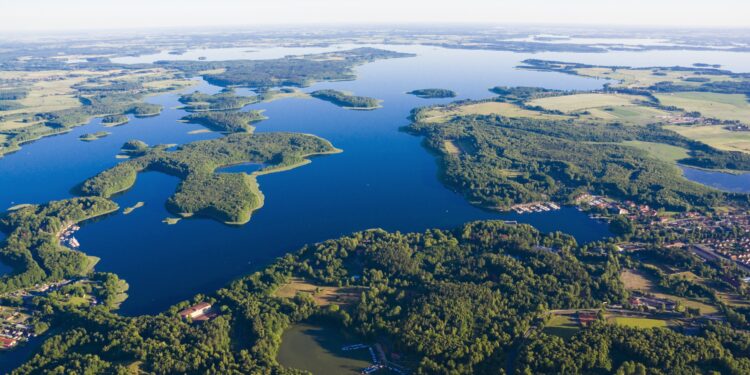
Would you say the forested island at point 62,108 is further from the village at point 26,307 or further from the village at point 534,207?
the village at point 534,207

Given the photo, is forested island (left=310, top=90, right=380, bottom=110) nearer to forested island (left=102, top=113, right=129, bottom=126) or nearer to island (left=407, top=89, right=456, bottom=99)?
island (left=407, top=89, right=456, bottom=99)

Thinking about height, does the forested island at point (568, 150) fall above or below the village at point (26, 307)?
above

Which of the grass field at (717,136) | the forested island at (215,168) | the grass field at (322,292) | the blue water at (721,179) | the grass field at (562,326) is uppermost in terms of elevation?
the grass field at (717,136)

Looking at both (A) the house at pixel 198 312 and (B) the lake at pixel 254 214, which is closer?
(A) the house at pixel 198 312

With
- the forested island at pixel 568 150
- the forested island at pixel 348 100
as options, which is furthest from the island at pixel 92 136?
the forested island at pixel 568 150

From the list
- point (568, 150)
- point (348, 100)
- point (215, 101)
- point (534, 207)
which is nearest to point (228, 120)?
point (215, 101)

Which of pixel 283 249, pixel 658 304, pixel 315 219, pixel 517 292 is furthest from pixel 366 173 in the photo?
pixel 658 304

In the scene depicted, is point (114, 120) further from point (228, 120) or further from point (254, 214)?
point (254, 214)
